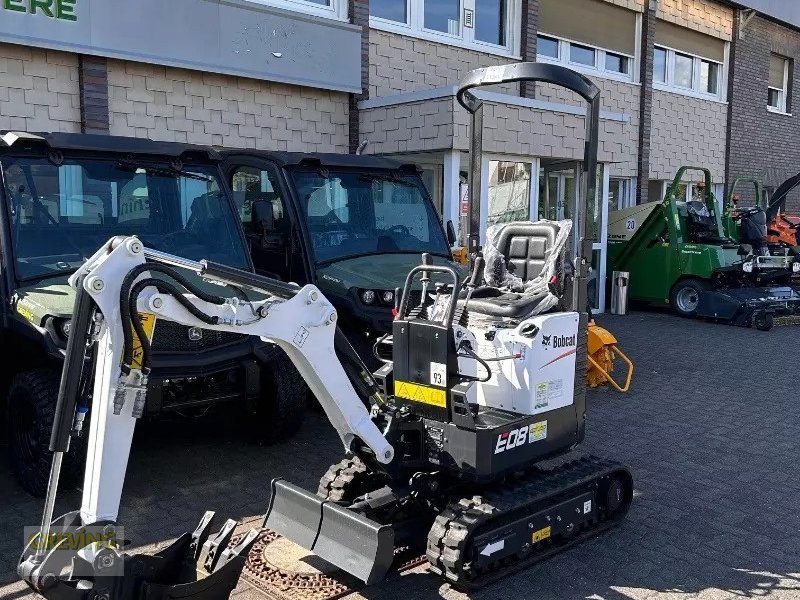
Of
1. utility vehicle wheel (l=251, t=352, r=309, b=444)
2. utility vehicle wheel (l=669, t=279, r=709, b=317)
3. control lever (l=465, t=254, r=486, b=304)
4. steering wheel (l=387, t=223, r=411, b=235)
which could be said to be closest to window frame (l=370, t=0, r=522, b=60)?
utility vehicle wheel (l=669, t=279, r=709, b=317)

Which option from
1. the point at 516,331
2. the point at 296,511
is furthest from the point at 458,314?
the point at 296,511

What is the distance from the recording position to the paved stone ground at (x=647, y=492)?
4.16 m

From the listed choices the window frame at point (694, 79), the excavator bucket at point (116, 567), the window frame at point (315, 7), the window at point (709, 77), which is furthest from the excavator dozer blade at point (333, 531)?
the window at point (709, 77)

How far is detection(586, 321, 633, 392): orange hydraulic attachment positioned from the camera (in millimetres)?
8086

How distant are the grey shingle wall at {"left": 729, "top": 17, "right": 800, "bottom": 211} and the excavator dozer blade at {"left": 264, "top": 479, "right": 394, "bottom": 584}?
16397mm

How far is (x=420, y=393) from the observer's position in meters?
4.24

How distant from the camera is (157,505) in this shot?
16.6 feet

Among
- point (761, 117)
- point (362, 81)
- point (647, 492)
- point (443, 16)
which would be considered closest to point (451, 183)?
point (362, 81)

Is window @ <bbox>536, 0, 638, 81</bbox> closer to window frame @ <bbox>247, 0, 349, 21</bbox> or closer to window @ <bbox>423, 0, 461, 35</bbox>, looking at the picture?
window @ <bbox>423, 0, 461, 35</bbox>

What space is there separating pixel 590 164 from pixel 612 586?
7.34 feet

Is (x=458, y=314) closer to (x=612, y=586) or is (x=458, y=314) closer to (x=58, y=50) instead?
(x=612, y=586)

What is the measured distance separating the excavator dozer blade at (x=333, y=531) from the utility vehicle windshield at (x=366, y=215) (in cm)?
325

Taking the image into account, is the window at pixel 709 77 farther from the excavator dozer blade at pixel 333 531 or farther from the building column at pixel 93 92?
the excavator dozer blade at pixel 333 531

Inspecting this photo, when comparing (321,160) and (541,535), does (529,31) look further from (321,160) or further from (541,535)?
(541,535)
